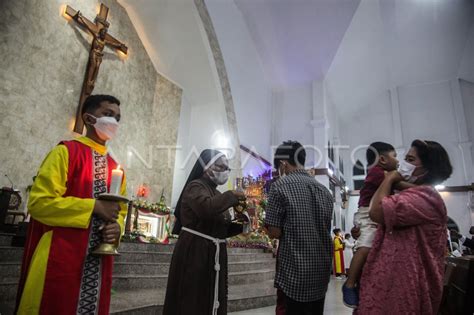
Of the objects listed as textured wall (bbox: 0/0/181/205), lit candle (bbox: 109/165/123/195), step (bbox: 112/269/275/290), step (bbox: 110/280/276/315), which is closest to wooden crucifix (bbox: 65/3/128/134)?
textured wall (bbox: 0/0/181/205)

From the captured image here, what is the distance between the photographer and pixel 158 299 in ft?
10.6

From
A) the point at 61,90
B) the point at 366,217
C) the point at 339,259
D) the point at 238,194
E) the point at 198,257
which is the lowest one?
the point at 339,259

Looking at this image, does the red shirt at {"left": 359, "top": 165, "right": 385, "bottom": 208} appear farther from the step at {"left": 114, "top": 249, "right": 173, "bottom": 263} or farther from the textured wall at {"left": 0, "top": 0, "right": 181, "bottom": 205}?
the textured wall at {"left": 0, "top": 0, "right": 181, "bottom": 205}

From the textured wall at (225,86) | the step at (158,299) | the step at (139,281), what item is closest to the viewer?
the step at (158,299)

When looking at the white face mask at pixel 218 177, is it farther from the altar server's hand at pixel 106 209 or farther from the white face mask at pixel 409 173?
the white face mask at pixel 409 173

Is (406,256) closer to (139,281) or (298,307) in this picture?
(298,307)

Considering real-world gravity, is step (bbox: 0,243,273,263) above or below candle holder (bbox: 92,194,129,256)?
below

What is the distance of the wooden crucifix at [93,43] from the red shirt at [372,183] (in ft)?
18.6

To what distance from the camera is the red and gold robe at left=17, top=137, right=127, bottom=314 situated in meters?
1.18

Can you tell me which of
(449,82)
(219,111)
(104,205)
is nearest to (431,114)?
(449,82)

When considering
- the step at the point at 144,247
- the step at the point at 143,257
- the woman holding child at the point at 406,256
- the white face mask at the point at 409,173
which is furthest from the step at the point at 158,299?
the white face mask at the point at 409,173

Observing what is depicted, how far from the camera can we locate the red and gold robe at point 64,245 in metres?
1.18

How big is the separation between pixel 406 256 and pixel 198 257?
1.08 meters

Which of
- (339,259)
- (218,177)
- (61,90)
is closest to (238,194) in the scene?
(218,177)
